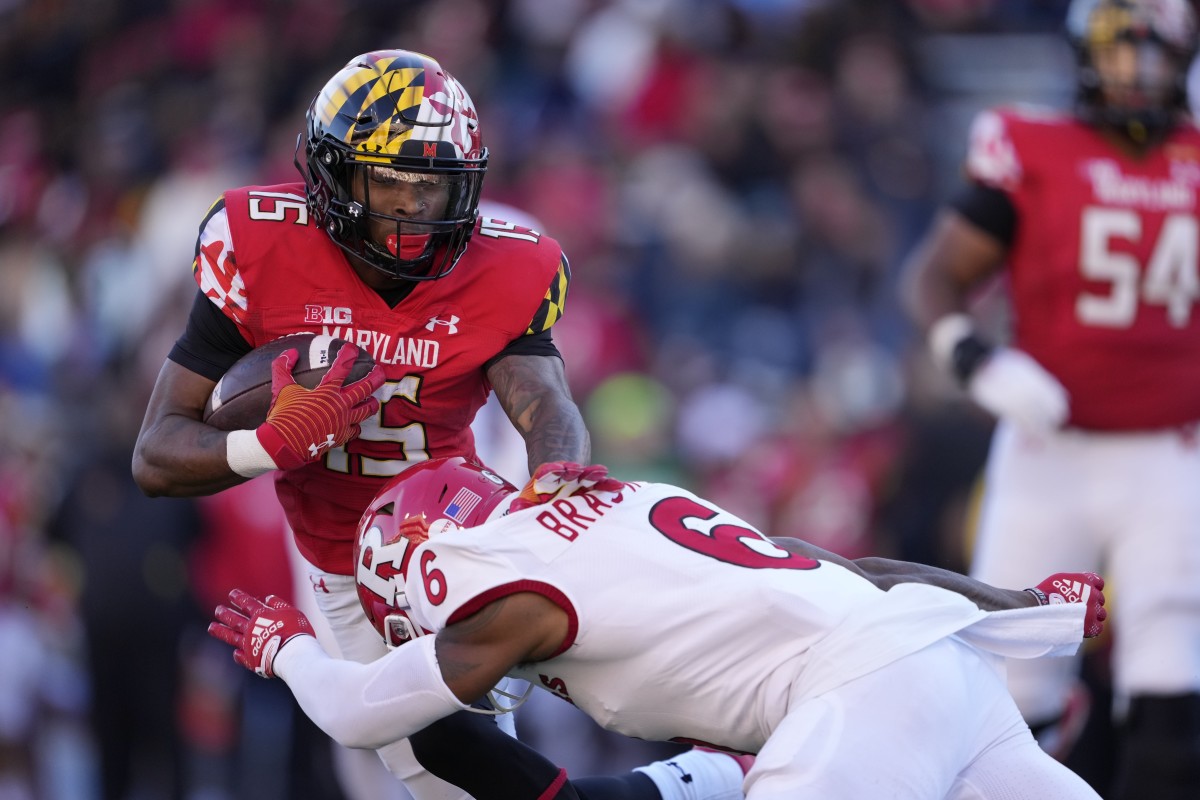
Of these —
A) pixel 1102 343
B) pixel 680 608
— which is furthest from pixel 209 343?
pixel 1102 343

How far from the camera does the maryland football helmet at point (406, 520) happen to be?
3322mm

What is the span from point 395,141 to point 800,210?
5435 millimetres

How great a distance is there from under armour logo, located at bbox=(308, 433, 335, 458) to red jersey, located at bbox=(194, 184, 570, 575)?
0.28m

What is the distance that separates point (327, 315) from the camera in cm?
382

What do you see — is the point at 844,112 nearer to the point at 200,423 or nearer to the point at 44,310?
the point at 44,310

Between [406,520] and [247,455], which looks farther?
[247,455]

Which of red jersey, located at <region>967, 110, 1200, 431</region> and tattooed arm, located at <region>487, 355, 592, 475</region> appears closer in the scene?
tattooed arm, located at <region>487, 355, 592, 475</region>

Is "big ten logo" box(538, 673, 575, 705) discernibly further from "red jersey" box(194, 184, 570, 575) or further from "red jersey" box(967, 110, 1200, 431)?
"red jersey" box(967, 110, 1200, 431)

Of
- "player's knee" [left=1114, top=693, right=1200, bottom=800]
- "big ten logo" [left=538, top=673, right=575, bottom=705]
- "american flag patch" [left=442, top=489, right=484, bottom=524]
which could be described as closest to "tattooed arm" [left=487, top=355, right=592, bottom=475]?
"american flag patch" [left=442, top=489, right=484, bottom=524]

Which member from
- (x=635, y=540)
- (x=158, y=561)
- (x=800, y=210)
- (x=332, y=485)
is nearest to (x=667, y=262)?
(x=800, y=210)

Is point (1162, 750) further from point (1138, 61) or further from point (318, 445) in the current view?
point (318, 445)

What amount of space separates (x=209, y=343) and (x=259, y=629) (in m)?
0.73

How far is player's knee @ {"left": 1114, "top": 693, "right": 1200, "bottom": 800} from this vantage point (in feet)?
14.7

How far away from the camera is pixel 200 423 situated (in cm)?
379
